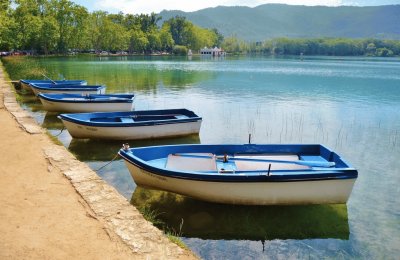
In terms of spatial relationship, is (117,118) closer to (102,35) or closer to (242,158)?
(242,158)

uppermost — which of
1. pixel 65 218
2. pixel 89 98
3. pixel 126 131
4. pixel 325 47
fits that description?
pixel 325 47

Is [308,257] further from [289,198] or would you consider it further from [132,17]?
[132,17]

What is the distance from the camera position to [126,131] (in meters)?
13.3

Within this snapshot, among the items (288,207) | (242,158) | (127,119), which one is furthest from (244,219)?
(127,119)

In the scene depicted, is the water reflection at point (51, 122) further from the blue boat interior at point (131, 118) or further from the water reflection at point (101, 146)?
the blue boat interior at point (131, 118)

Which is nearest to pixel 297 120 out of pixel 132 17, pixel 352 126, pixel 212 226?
pixel 352 126

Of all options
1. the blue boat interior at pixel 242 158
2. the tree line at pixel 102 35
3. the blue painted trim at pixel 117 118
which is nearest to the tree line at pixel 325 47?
the tree line at pixel 102 35

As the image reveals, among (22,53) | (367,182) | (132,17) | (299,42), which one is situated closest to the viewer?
(367,182)

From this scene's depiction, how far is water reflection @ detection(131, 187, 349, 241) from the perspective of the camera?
7.60 m

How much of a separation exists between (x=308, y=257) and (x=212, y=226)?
218 centimetres

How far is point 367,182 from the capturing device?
10781 millimetres

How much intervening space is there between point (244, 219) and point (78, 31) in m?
95.2

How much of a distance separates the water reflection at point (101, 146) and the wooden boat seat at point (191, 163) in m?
4.12

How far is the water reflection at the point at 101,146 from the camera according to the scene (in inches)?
488
